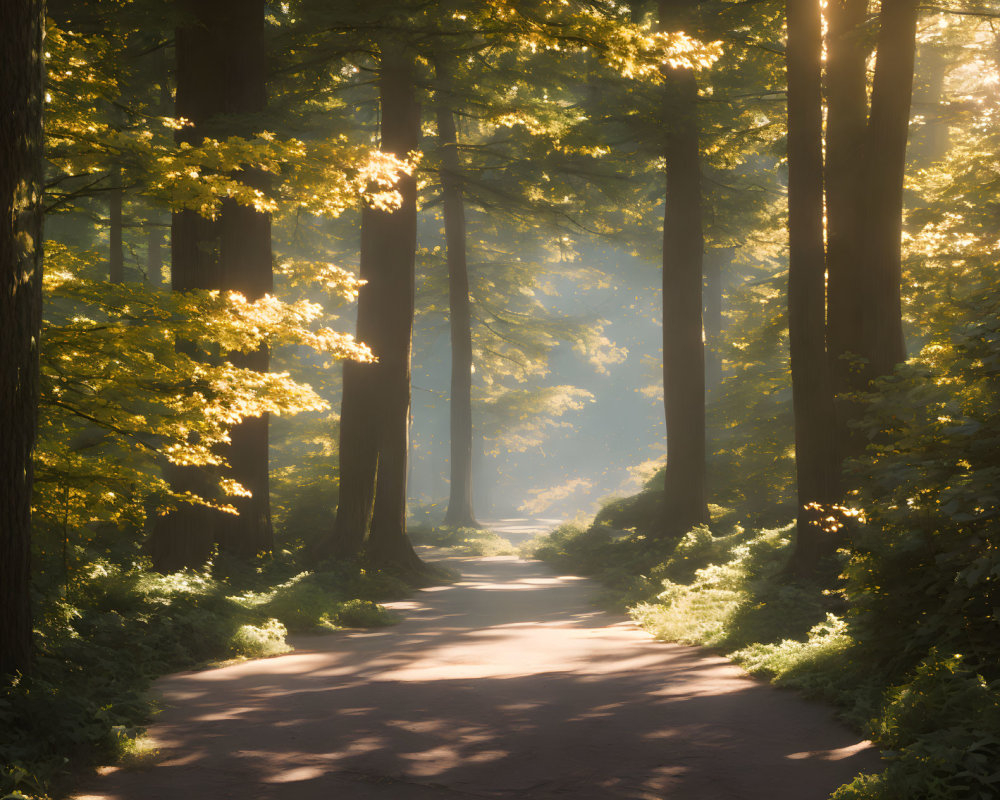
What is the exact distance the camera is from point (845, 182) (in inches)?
453

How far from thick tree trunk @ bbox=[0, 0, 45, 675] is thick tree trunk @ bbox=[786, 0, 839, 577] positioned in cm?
897

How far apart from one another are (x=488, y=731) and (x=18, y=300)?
4.13 m

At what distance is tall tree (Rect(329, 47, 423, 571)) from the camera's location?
16406 millimetres

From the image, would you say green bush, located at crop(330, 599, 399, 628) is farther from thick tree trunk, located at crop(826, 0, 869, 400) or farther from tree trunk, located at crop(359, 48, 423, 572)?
thick tree trunk, located at crop(826, 0, 869, 400)

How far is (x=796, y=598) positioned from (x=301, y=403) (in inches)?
238

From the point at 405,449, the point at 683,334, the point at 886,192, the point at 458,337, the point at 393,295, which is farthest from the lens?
the point at 458,337

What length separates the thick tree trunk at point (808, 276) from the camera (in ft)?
37.0

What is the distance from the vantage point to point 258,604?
1074 cm

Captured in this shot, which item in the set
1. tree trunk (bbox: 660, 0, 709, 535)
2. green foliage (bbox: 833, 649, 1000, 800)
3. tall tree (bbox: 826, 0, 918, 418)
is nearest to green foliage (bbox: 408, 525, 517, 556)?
tree trunk (bbox: 660, 0, 709, 535)

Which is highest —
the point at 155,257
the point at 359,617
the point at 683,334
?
the point at 155,257

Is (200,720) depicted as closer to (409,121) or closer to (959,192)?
(409,121)

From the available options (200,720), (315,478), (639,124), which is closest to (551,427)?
(315,478)

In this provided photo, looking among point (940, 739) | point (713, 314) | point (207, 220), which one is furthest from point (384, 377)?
point (713, 314)

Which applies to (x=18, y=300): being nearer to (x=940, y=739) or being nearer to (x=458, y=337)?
(x=940, y=739)
